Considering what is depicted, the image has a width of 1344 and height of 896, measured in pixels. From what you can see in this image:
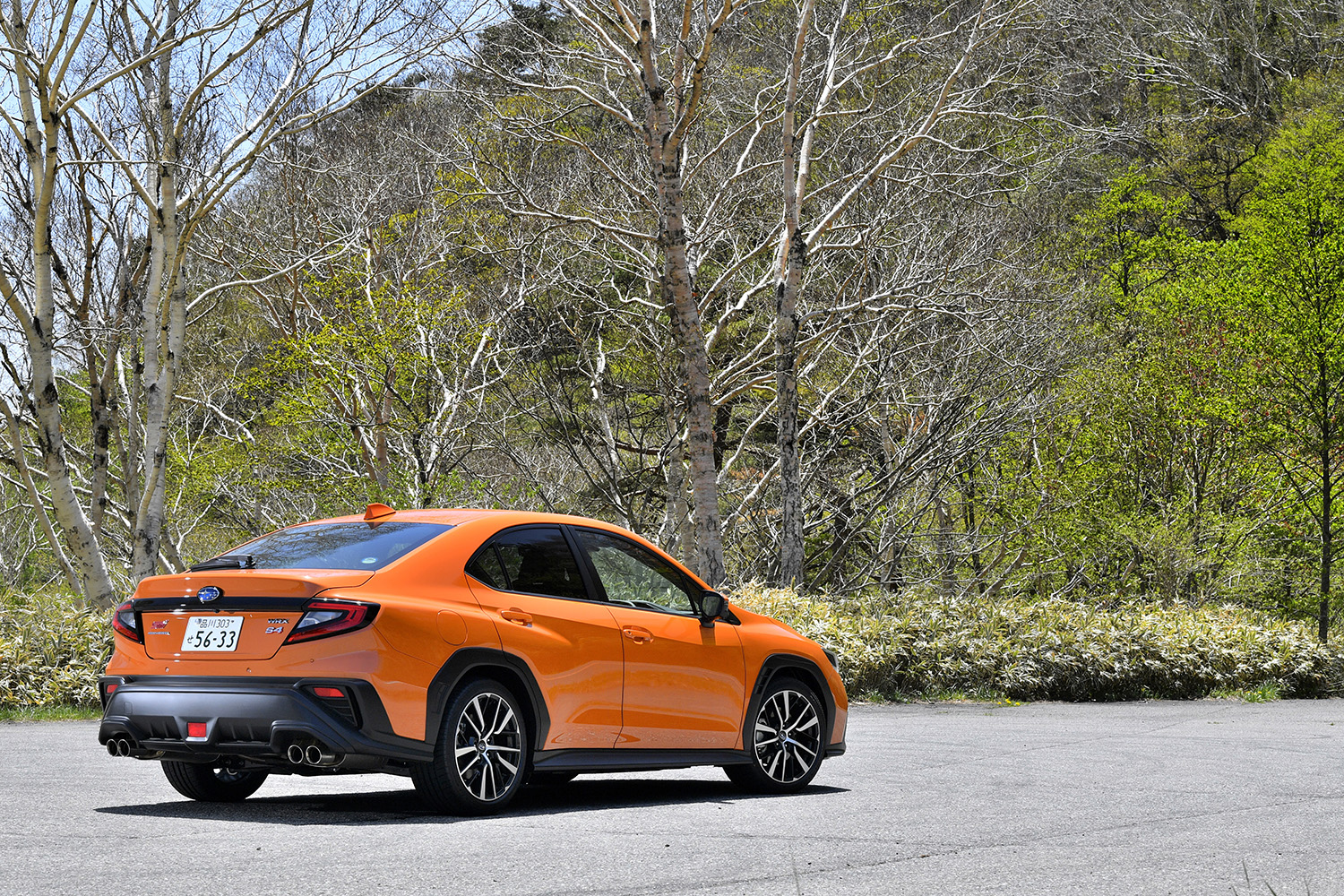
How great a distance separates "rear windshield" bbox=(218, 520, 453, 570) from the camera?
6582mm

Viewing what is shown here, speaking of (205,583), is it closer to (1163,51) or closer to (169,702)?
(169,702)

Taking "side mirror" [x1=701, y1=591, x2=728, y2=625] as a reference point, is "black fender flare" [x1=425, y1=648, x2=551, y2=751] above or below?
below

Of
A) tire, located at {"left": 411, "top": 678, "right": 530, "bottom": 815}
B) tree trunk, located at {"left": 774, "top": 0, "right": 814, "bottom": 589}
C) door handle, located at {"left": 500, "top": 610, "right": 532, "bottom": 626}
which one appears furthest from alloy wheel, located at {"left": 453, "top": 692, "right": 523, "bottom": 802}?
tree trunk, located at {"left": 774, "top": 0, "right": 814, "bottom": 589}

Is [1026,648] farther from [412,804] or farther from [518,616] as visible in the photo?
[518,616]

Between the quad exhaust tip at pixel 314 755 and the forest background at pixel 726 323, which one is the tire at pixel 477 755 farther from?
the forest background at pixel 726 323

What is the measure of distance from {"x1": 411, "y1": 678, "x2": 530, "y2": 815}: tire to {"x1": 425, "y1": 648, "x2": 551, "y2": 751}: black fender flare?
0.05 m

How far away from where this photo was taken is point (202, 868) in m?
5.14

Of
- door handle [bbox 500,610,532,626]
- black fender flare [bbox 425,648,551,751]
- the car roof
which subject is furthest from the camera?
the car roof

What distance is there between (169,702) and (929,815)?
12.4 ft

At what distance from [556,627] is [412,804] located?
125 centimetres

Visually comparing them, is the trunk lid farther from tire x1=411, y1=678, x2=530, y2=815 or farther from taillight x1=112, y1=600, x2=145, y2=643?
tire x1=411, y1=678, x2=530, y2=815

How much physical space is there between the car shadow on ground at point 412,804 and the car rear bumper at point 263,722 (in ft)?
1.60

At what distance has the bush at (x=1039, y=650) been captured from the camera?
51.4ft

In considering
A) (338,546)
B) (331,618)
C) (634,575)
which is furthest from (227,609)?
(634,575)
